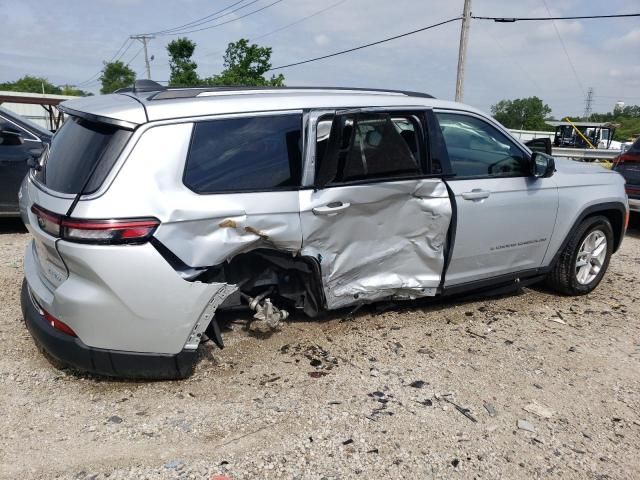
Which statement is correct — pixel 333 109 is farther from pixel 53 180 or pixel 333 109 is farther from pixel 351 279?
pixel 53 180

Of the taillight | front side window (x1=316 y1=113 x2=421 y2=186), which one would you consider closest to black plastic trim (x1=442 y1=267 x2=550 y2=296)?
front side window (x1=316 y1=113 x2=421 y2=186)

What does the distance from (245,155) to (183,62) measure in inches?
1361

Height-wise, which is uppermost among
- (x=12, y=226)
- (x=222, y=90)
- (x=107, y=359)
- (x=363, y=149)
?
(x=222, y=90)

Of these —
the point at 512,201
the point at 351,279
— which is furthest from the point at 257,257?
the point at 512,201

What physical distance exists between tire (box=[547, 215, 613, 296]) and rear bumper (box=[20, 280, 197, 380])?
3528mm

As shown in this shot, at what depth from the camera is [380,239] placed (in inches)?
152

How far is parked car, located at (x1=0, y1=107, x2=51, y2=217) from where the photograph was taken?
6723 millimetres

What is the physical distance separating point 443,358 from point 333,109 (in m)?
1.92

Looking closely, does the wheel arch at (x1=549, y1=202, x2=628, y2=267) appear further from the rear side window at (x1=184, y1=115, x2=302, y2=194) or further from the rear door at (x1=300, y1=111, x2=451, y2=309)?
the rear side window at (x1=184, y1=115, x2=302, y2=194)

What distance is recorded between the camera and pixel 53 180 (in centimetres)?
314

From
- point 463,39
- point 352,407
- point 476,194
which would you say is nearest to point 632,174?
point 476,194

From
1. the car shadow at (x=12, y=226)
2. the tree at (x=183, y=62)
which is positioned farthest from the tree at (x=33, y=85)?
the car shadow at (x=12, y=226)

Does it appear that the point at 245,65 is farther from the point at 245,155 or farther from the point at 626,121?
the point at 626,121

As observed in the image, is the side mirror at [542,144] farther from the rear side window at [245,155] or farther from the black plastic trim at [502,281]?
the rear side window at [245,155]
